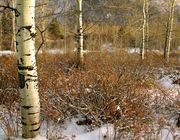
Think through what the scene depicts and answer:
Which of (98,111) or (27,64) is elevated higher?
(27,64)

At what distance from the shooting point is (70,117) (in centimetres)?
566

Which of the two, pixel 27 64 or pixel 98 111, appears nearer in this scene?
pixel 27 64

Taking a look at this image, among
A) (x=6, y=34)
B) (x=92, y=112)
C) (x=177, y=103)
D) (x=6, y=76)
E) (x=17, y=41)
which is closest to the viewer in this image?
(x=17, y=41)

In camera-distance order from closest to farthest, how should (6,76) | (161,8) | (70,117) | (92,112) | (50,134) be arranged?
(50,134) → (92,112) → (70,117) → (6,76) → (161,8)

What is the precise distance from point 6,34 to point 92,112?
1104 inches

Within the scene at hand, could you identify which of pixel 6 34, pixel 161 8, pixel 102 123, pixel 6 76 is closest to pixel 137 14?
pixel 161 8

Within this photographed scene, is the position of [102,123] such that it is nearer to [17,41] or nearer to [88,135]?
[88,135]

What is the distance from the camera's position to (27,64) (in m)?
4.50

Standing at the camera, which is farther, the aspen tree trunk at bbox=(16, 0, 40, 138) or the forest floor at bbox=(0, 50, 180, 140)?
the forest floor at bbox=(0, 50, 180, 140)

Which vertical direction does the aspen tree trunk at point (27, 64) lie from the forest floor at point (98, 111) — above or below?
above

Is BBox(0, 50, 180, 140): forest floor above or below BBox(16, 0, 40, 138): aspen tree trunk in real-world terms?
below

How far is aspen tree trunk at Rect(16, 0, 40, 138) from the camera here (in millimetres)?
4449

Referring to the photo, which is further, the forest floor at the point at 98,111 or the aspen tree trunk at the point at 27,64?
the forest floor at the point at 98,111

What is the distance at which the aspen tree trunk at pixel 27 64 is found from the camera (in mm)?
4449
